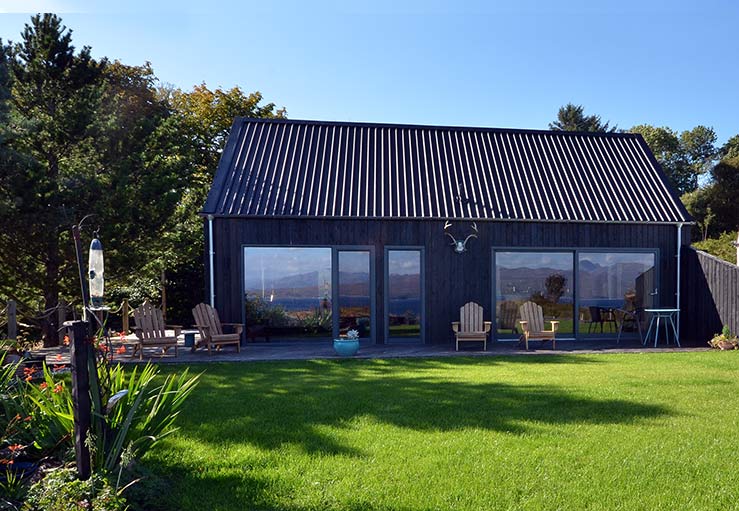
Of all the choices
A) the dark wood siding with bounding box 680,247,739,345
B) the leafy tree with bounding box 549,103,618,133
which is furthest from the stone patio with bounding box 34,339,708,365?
the leafy tree with bounding box 549,103,618,133

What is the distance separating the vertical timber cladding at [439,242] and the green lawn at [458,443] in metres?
3.78

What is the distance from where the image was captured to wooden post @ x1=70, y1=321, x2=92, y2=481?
310cm

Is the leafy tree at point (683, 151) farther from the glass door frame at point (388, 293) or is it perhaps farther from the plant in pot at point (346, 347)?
the plant in pot at point (346, 347)

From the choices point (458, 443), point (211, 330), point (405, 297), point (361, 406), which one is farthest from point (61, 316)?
point (458, 443)

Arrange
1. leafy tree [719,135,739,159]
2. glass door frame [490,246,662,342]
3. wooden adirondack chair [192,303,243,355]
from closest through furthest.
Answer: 1. wooden adirondack chair [192,303,243,355]
2. glass door frame [490,246,662,342]
3. leafy tree [719,135,739,159]

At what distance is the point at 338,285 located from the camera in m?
11.2

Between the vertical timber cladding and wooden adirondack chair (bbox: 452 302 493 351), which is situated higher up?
the vertical timber cladding

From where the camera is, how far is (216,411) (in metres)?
5.58

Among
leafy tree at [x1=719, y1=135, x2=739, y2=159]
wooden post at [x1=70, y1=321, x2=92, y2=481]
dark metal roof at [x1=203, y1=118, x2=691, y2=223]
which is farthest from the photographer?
leafy tree at [x1=719, y1=135, x2=739, y2=159]

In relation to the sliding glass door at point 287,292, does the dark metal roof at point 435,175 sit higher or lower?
higher

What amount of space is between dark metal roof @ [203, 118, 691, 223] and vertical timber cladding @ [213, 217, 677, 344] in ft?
0.83

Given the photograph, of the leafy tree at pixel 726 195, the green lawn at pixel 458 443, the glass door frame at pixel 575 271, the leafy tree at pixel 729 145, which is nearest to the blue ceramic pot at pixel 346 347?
the green lawn at pixel 458 443

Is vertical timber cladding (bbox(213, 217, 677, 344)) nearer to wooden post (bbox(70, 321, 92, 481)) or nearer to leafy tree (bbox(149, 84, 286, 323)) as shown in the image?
leafy tree (bbox(149, 84, 286, 323))

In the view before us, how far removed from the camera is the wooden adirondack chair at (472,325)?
1028 centimetres
